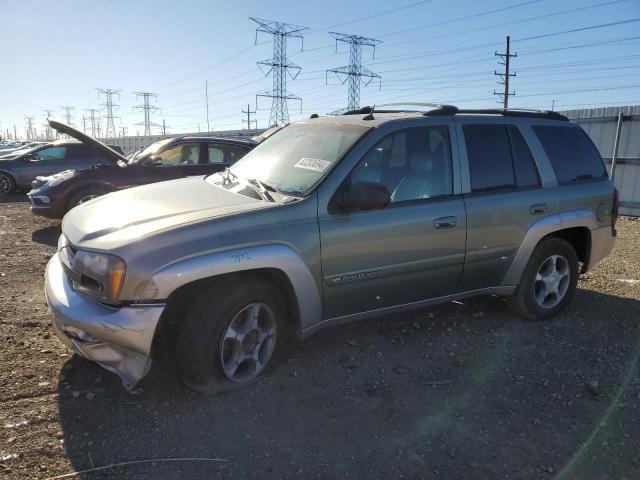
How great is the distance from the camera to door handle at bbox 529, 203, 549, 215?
4.39 m

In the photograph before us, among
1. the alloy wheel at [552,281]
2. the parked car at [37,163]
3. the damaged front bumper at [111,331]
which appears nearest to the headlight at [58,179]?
the parked car at [37,163]

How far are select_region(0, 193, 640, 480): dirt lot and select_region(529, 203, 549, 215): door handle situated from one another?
104 cm

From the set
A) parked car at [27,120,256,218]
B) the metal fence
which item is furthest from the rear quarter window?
the metal fence

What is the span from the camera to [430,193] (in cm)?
394

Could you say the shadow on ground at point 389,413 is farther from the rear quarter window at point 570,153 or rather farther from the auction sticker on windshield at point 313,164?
the rear quarter window at point 570,153

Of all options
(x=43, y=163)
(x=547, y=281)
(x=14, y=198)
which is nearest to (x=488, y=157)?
(x=547, y=281)

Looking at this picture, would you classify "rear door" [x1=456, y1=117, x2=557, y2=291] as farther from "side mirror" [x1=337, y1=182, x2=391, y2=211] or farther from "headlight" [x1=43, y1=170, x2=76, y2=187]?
"headlight" [x1=43, y1=170, x2=76, y2=187]

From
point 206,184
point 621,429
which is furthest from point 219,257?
point 621,429

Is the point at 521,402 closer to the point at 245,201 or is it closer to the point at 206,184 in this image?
the point at 245,201

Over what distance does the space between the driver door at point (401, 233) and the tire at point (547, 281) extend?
89 centimetres

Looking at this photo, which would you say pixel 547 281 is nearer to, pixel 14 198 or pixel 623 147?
pixel 623 147

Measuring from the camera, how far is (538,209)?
4.42 m

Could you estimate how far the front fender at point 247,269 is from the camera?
288 cm

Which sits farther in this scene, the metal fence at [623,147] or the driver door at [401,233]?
the metal fence at [623,147]
